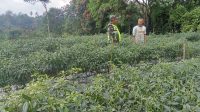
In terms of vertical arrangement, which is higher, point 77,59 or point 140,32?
point 140,32

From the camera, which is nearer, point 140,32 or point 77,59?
point 77,59

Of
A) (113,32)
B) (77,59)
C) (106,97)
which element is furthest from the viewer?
(113,32)

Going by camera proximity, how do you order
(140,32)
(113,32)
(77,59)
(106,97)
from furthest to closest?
(140,32) < (113,32) < (77,59) < (106,97)

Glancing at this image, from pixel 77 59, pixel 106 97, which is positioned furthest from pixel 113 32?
pixel 106 97

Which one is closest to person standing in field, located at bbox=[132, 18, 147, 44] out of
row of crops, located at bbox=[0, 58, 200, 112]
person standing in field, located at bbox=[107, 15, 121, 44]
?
person standing in field, located at bbox=[107, 15, 121, 44]

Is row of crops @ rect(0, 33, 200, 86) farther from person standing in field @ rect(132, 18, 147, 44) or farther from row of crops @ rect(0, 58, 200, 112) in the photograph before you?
row of crops @ rect(0, 58, 200, 112)

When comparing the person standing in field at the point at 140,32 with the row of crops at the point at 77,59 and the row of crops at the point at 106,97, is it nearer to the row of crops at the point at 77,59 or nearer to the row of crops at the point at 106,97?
the row of crops at the point at 77,59

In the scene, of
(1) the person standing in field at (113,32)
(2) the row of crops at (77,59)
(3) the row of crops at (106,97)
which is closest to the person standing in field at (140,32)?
(1) the person standing in field at (113,32)

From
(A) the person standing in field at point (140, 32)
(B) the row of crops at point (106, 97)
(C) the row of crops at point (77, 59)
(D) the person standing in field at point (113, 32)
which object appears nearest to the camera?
(B) the row of crops at point (106, 97)

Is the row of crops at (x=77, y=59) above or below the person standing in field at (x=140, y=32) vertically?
below

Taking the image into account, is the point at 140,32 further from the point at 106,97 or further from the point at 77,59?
the point at 106,97

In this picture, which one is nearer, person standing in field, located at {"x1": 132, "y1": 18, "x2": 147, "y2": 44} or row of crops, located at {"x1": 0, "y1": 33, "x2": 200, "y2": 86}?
row of crops, located at {"x1": 0, "y1": 33, "x2": 200, "y2": 86}

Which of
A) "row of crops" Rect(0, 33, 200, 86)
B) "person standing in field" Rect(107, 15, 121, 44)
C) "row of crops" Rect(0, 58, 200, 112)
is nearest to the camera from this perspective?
"row of crops" Rect(0, 58, 200, 112)

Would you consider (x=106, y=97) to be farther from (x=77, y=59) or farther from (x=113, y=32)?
(x=113, y=32)
